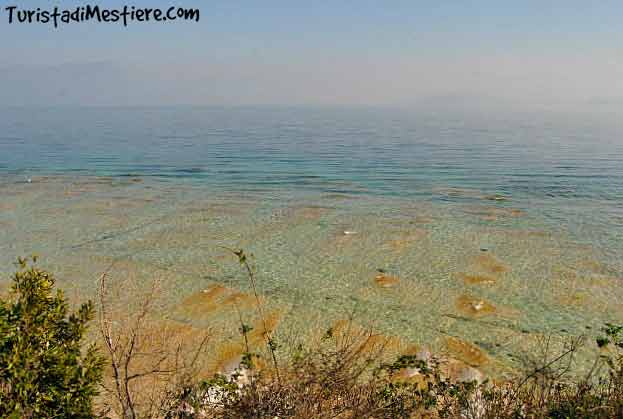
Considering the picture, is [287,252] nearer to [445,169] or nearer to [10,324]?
[10,324]

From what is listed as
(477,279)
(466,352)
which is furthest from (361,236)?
(466,352)

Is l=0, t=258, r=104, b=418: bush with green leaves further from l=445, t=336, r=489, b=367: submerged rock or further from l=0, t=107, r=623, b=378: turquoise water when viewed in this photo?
l=445, t=336, r=489, b=367: submerged rock

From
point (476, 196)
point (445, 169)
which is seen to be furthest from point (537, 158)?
point (476, 196)

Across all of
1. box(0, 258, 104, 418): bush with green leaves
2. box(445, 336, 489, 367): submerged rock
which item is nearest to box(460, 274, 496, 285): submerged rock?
box(445, 336, 489, 367): submerged rock

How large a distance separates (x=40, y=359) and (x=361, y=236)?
13.0 metres

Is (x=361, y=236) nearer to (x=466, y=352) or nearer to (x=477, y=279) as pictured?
(x=477, y=279)

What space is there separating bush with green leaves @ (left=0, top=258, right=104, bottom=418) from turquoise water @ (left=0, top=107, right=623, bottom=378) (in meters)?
5.69

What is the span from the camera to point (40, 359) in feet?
15.0

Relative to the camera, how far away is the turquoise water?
10914 mm

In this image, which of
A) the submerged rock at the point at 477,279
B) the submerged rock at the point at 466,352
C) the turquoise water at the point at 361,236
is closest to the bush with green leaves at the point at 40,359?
the turquoise water at the point at 361,236

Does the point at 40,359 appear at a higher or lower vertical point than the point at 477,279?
higher

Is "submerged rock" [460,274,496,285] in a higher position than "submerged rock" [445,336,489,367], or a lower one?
higher

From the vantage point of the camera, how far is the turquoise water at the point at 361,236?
430 inches

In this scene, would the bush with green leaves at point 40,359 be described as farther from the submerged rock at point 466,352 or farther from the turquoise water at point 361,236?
the submerged rock at point 466,352
